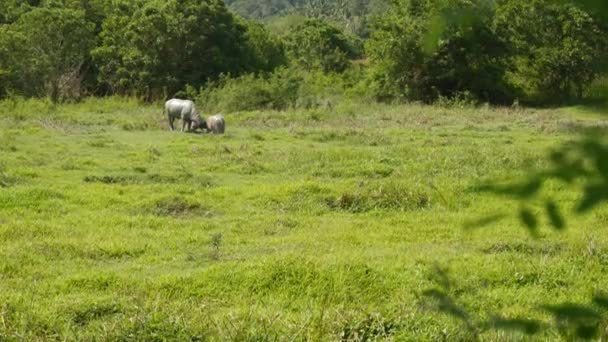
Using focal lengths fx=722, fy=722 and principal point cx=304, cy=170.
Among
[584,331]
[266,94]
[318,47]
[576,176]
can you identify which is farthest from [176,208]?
[318,47]

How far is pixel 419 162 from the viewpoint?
10.8 meters

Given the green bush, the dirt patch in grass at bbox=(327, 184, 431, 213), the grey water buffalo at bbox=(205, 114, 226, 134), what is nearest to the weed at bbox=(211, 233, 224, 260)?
the dirt patch in grass at bbox=(327, 184, 431, 213)

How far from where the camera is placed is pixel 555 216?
4.39 ft

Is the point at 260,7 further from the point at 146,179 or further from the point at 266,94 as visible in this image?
the point at 146,179

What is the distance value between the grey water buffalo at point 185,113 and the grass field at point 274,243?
8.78 ft

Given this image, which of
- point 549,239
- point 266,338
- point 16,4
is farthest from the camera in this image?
point 16,4

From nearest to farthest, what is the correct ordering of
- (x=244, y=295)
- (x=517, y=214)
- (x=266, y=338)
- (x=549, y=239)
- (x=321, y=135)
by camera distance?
(x=517, y=214)
(x=266, y=338)
(x=244, y=295)
(x=549, y=239)
(x=321, y=135)

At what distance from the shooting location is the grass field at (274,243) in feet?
13.8

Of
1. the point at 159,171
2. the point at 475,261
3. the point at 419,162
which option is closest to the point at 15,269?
the point at 475,261

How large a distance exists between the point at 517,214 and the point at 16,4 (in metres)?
28.3

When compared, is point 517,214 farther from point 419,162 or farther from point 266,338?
point 419,162

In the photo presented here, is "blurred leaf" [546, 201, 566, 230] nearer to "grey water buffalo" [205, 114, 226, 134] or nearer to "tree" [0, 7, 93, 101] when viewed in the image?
"grey water buffalo" [205, 114, 226, 134]

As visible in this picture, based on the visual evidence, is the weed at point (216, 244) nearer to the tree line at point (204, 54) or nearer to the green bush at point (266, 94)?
the green bush at point (266, 94)

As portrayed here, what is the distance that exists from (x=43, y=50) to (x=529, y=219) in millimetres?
24101
